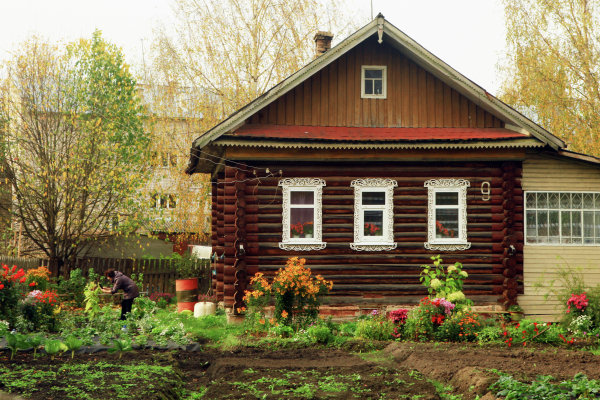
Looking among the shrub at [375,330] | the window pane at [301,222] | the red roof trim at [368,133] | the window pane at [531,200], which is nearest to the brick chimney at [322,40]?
the red roof trim at [368,133]

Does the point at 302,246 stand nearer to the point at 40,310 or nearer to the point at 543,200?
the point at 40,310

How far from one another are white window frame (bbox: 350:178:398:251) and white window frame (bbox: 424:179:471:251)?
2.90ft

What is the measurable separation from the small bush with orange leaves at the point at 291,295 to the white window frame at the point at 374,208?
196 centimetres

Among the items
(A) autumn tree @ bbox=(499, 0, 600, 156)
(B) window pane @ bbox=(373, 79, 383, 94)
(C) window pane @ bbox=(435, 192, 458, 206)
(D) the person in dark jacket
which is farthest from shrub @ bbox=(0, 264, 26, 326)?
(A) autumn tree @ bbox=(499, 0, 600, 156)

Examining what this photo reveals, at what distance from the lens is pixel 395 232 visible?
14.1m

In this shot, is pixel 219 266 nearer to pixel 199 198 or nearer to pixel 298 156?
pixel 298 156

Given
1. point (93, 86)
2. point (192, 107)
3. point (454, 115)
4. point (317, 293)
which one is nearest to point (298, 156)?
point (317, 293)

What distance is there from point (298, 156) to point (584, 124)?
15685mm

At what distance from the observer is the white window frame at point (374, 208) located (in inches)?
553

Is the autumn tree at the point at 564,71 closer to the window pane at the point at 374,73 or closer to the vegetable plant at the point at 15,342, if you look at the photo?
the window pane at the point at 374,73

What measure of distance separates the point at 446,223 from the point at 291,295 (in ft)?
15.1

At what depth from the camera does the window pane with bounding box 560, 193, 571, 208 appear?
47.6ft

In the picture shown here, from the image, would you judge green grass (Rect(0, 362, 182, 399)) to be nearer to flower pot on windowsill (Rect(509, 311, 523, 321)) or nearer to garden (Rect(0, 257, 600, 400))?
garden (Rect(0, 257, 600, 400))

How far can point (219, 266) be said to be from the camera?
54.9 ft
